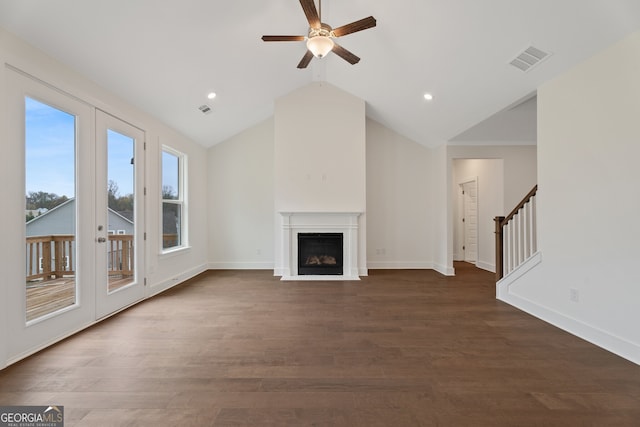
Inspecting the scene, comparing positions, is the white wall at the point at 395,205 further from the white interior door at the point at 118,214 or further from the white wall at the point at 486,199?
the white interior door at the point at 118,214

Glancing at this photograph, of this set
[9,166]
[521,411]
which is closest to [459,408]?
[521,411]

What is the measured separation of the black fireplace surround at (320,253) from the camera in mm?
5590

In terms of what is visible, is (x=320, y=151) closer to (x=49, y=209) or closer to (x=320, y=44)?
(x=320, y=44)

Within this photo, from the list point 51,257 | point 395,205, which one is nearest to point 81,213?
point 51,257

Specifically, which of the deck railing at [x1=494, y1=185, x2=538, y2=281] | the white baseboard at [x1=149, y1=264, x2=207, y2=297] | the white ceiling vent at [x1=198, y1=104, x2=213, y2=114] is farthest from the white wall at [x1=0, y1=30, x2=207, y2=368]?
the deck railing at [x1=494, y1=185, x2=538, y2=281]

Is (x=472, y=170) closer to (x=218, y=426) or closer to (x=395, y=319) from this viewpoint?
(x=395, y=319)

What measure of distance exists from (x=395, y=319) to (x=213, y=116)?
14.0 feet

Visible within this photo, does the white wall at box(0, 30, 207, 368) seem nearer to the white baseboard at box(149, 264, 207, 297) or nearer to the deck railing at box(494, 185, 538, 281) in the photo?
the white baseboard at box(149, 264, 207, 297)

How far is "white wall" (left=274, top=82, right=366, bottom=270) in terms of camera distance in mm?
5609

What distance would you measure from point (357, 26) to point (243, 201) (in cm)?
434

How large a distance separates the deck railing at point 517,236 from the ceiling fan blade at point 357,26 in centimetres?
266

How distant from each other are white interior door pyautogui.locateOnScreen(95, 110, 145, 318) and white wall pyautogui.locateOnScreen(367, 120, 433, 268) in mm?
4182

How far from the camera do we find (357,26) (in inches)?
110

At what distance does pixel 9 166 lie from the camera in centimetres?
230
